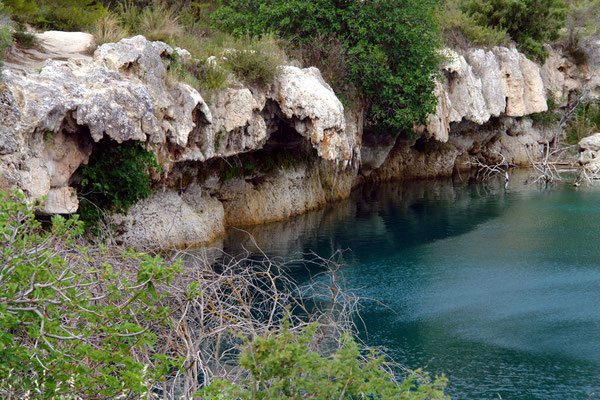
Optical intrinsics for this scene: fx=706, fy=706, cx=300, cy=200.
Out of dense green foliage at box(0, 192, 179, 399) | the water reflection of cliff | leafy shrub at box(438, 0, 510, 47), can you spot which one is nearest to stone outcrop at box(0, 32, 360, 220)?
the water reflection of cliff

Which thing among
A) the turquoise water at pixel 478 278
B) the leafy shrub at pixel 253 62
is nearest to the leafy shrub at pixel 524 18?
the turquoise water at pixel 478 278

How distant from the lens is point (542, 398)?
11.1m

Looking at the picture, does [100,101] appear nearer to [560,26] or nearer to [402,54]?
[402,54]

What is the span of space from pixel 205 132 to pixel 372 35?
839 cm

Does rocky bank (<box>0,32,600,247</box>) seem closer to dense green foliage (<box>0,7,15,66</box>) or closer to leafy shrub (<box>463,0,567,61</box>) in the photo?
dense green foliage (<box>0,7,15,66</box>)

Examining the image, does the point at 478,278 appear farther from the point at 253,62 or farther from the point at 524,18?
the point at 524,18

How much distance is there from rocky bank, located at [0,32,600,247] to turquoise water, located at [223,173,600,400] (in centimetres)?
162

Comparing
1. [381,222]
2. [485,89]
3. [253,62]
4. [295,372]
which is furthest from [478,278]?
[485,89]

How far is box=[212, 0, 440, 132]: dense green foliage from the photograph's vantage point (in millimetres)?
23672

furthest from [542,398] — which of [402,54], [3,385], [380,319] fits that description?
[402,54]

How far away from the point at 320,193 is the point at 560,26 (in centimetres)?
1960

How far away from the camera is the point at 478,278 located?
17359 mm

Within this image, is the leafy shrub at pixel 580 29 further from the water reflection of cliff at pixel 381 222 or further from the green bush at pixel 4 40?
the green bush at pixel 4 40

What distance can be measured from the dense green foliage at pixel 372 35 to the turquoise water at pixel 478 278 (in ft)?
14.1
